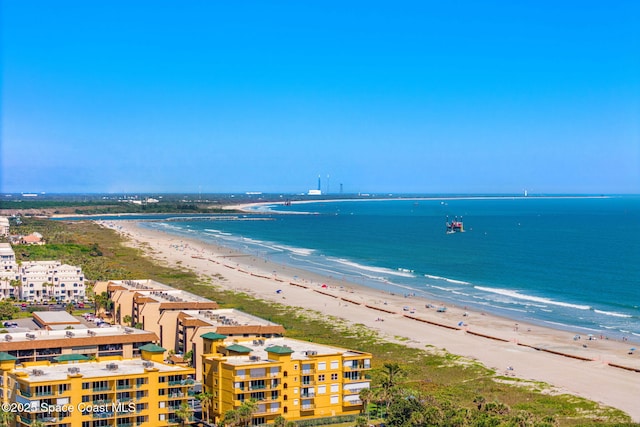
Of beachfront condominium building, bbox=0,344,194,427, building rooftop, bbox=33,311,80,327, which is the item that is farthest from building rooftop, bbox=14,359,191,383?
building rooftop, bbox=33,311,80,327

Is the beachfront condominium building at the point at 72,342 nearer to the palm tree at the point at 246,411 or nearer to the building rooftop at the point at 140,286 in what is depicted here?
the palm tree at the point at 246,411

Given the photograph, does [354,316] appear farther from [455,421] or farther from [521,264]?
[521,264]

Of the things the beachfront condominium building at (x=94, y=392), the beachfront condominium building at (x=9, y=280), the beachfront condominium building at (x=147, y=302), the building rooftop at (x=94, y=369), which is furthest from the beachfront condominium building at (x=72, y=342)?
the beachfront condominium building at (x=9, y=280)

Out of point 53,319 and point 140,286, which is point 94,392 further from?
point 140,286

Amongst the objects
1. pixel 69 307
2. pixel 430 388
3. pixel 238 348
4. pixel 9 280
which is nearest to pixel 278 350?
pixel 238 348

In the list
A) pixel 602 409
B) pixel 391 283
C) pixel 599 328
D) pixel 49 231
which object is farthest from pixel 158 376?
pixel 49 231

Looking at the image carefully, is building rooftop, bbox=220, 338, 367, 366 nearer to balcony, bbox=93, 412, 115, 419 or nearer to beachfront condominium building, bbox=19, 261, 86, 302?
balcony, bbox=93, 412, 115, 419
